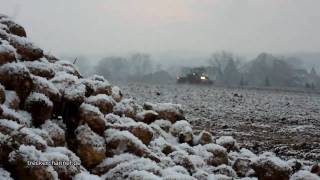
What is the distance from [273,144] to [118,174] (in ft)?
25.2

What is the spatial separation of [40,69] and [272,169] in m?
5.33

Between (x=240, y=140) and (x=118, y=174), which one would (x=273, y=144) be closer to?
(x=240, y=140)

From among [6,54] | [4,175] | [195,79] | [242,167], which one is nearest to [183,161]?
[242,167]

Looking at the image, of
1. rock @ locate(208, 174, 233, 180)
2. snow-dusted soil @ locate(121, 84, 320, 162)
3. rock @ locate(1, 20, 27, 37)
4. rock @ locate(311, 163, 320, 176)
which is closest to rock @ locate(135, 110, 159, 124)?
rock @ locate(208, 174, 233, 180)

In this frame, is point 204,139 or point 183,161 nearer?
point 183,161

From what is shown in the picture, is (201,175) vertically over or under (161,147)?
under

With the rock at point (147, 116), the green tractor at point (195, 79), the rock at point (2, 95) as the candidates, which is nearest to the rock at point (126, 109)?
the rock at point (147, 116)

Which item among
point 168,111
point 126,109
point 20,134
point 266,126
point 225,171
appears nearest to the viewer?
point 20,134

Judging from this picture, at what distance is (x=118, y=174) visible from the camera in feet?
27.6

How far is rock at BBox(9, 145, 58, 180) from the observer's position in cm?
714

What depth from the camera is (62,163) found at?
7836mm

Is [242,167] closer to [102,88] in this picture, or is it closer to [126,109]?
[126,109]

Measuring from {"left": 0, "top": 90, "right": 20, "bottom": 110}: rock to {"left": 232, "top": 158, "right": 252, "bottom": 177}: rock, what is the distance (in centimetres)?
486

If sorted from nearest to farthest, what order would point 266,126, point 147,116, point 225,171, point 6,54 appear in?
point 6,54 → point 225,171 → point 147,116 → point 266,126
